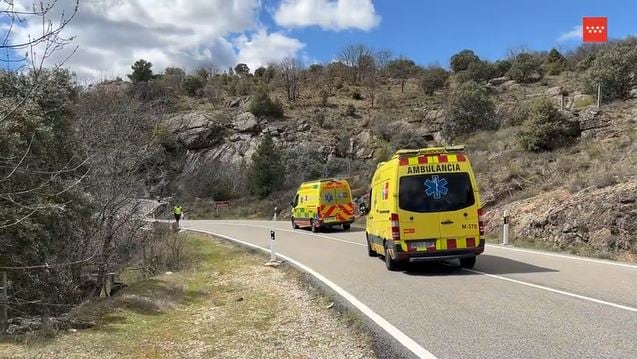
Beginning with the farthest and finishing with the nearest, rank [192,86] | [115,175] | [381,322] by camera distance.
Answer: [192,86]
[115,175]
[381,322]

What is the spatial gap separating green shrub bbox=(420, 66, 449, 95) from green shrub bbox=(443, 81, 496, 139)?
2410cm

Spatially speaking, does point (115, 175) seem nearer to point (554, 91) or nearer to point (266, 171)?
point (266, 171)

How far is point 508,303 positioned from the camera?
27.7 ft

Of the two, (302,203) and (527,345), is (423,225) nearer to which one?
(527,345)

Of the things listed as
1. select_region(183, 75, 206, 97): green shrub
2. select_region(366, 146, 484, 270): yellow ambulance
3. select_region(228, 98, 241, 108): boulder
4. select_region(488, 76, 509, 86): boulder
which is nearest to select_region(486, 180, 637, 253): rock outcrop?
select_region(366, 146, 484, 270): yellow ambulance

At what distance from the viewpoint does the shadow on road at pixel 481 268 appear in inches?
467

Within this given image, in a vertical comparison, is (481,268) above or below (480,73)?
below

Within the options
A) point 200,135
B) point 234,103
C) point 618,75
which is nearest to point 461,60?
point 234,103

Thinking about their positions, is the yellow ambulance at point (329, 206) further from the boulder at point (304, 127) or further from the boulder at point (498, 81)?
the boulder at point (498, 81)

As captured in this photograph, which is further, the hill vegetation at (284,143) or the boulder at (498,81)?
the boulder at (498,81)

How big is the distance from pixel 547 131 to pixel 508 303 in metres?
21.6

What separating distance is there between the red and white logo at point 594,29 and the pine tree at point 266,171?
30766mm

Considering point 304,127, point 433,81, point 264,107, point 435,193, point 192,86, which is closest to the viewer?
point 435,193

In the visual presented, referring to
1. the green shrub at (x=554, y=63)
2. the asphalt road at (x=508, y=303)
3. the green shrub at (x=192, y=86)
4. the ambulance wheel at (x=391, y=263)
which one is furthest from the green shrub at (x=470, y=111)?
the green shrub at (x=192, y=86)
